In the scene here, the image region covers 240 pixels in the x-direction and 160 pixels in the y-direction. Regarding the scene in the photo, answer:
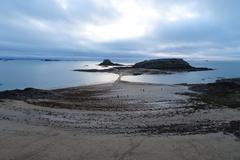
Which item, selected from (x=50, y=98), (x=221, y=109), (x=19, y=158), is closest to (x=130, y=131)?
(x=19, y=158)

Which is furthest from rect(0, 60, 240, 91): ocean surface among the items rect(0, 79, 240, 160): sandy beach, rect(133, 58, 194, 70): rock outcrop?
rect(0, 79, 240, 160): sandy beach

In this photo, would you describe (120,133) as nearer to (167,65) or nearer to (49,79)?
(49,79)

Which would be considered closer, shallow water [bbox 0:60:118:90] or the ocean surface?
shallow water [bbox 0:60:118:90]

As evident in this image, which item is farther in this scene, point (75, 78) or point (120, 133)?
point (75, 78)

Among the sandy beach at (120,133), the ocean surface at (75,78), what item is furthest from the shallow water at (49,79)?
the sandy beach at (120,133)

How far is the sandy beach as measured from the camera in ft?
33.3

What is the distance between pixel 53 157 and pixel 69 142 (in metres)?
1.73

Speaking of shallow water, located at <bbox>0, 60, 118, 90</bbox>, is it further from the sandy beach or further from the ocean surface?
the sandy beach

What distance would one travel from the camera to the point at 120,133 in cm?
1301

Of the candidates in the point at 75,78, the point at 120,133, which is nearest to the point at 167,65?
the point at 75,78

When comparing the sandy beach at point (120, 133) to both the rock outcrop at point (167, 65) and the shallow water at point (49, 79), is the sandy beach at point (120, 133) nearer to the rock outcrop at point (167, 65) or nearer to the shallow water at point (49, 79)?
the shallow water at point (49, 79)

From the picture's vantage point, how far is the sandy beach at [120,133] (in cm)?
1015

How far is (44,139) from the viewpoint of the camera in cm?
1177

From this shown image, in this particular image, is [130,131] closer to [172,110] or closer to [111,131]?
[111,131]
